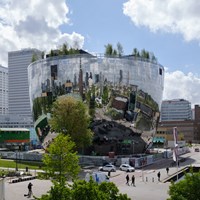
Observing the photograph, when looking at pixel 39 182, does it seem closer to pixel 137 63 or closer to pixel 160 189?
pixel 160 189

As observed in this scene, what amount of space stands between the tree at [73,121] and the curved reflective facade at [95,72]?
8933mm

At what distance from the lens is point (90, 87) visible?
79.2 m

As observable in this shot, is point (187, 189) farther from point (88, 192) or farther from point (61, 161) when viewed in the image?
point (61, 161)

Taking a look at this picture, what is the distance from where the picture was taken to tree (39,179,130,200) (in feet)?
51.6

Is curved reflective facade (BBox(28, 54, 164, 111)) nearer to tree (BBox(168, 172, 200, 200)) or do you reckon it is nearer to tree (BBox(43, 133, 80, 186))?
tree (BBox(43, 133, 80, 186))

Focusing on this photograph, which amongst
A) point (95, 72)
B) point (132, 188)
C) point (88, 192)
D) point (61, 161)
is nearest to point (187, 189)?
point (88, 192)

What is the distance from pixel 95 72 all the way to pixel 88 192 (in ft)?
214

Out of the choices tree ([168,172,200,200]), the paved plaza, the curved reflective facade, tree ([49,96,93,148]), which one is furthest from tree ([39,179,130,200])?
the curved reflective facade

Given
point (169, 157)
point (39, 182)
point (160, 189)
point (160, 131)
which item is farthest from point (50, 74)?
point (160, 131)

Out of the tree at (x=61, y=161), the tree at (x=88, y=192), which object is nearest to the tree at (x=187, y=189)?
the tree at (x=88, y=192)

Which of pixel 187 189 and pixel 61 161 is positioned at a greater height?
pixel 61 161

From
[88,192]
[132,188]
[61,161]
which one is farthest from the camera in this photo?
[132,188]

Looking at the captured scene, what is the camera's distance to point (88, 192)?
15797mm

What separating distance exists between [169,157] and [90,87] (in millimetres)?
24840
